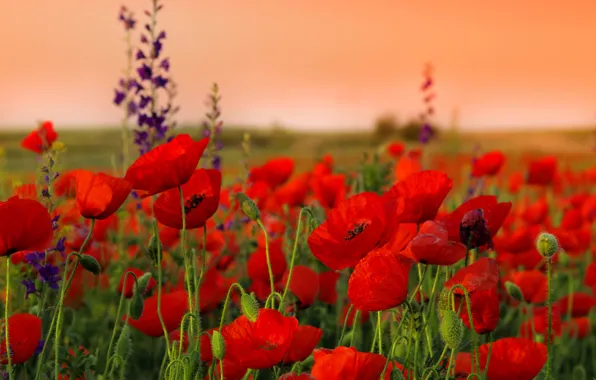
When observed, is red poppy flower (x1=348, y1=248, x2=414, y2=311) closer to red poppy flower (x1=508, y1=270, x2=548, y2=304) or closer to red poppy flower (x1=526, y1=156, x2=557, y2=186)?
red poppy flower (x1=508, y1=270, x2=548, y2=304)

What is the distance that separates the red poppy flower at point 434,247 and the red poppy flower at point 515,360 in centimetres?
27

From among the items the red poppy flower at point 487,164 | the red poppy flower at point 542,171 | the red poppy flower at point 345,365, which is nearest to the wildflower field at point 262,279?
the red poppy flower at point 345,365

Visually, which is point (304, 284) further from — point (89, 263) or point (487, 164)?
point (487, 164)

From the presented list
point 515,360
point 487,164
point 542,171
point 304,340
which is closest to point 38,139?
point 304,340

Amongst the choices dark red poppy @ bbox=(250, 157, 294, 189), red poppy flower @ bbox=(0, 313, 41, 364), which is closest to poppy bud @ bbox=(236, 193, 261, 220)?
red poppy flower @ bbox=(0, 313, 41, 364)

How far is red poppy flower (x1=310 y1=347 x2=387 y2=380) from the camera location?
3.74ft

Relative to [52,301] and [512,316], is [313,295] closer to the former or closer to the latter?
[52,301]

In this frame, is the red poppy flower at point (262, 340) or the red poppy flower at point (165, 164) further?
the red poppy flower at point (165, 164)

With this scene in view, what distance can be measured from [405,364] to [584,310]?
1306 mm

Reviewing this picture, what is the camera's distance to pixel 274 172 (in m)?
2.74

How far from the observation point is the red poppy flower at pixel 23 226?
126 centimetres

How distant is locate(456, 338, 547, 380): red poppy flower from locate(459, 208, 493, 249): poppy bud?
215mm

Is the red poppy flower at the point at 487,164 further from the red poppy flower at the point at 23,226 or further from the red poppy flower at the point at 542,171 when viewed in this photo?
the red poppy flower at the point at 23,226

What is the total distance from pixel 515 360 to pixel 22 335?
3.10 feet
